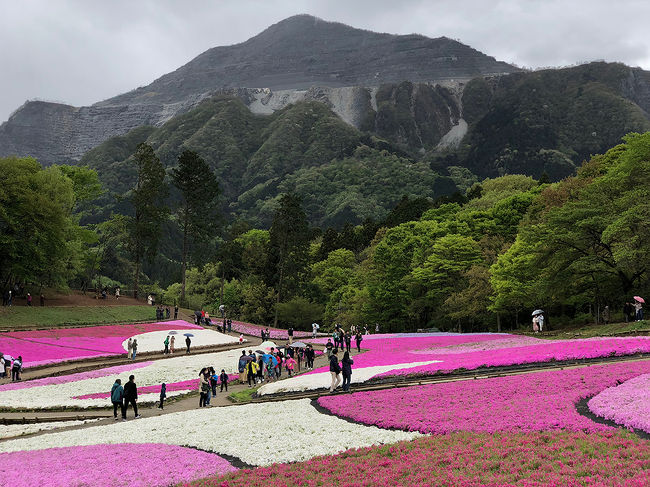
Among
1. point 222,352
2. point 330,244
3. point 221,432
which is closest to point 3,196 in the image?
point 222,352

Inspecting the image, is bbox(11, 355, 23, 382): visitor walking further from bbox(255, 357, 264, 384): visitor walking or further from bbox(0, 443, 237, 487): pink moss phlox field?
bbox(0, 443, 237, 487): pink moss phlox field

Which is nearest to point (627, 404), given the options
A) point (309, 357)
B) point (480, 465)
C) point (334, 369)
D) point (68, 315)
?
point (480, 465)

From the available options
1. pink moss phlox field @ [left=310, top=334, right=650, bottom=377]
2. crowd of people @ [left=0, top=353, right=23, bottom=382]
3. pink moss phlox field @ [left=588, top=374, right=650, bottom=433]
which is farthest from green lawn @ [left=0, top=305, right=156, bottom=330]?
pink moss phlox field @ [left=588, top=374, right=650, bottom=433]

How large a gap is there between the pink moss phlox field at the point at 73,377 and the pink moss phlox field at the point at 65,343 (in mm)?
4311

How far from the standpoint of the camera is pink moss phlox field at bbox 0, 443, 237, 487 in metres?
15.8

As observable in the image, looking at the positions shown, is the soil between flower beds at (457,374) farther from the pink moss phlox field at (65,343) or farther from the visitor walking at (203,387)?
the pink moss phlox field at (65,343)

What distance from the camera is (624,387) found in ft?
64.6

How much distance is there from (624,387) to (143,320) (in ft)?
188

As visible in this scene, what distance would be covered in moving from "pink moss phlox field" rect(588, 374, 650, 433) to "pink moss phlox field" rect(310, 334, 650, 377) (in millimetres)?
8114

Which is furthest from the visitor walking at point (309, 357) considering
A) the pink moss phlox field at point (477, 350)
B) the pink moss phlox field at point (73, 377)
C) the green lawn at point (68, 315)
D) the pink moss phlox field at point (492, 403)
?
the green lawn at point (68, 315)

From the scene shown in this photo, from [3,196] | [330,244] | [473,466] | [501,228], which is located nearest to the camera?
[473,466]

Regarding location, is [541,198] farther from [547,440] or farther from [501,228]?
[547,440]

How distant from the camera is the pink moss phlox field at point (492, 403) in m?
16.9

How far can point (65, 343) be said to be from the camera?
50.1 metres
